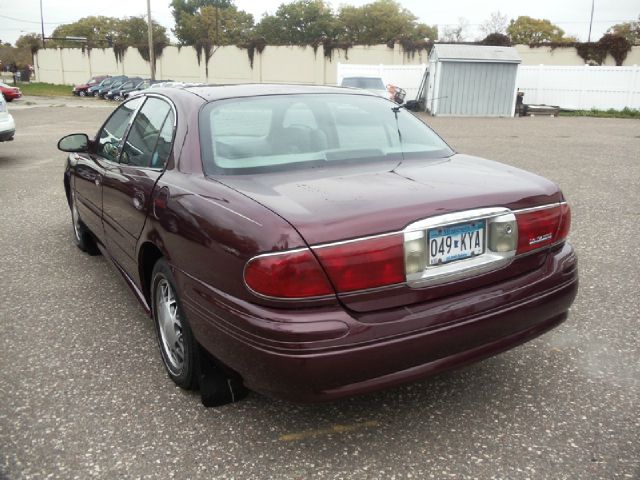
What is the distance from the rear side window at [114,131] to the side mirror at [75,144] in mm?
135

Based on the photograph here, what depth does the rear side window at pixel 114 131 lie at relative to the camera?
3.81 meters

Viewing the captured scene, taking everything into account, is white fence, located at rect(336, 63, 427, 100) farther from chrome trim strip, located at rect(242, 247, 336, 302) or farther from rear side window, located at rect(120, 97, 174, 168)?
chrome trim strip, located at rect(242, 247, 336, 302)

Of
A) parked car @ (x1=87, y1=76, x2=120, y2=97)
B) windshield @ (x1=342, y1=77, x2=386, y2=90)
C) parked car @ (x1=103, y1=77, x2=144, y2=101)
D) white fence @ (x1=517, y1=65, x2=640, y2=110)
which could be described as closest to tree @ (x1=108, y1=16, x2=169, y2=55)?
parked car @ (x1=87, y1=76, x2=120, y2=97)

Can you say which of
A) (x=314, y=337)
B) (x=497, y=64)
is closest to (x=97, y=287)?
(x=314, y=337)

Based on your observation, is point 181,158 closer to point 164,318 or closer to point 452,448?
point 164,318

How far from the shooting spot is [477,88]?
79.3 ft

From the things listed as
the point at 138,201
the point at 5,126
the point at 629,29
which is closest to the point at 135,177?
the point at 138,201

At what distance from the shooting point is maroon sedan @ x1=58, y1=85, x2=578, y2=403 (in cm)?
210

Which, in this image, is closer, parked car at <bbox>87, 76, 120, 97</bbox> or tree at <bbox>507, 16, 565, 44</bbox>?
parked car at <bbox>87, 76, 120, 97</bbox>

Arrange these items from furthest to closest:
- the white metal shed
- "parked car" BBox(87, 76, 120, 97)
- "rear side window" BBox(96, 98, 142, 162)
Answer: "parked car" BBox(87, 76, 120, 97)
the white metal shed
"rear side window" BBox(96, 98, 142, 162)

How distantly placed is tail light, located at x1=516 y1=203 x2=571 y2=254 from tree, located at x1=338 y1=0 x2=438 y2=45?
83327 millimetres

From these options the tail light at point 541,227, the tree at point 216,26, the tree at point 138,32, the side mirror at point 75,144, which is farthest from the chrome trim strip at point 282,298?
the tree at point 138,32

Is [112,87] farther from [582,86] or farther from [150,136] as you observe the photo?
[150,136]

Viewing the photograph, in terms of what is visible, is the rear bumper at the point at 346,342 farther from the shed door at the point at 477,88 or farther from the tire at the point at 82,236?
the shed door at the point at 477,88
